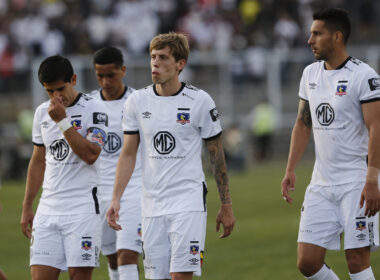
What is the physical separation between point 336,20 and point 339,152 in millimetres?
1180

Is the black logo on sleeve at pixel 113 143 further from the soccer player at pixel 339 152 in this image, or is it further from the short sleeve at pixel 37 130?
the soccer player at pixel 339 152

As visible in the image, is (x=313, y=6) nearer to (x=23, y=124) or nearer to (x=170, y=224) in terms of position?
(x=23, y=124)

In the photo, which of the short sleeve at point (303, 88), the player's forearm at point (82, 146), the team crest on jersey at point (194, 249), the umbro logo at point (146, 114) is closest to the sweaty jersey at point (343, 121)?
the short sleeve at point (303, 88)

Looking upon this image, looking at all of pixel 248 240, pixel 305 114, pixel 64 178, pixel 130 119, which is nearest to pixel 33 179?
pixel 64 178

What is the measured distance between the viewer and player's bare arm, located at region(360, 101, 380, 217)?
24.4ft

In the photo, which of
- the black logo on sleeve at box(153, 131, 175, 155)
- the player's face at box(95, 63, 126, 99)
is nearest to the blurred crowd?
the player's face at box(95, 63, 126, 99)

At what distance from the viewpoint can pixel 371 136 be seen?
7.56 m

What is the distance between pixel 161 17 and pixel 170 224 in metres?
25.4

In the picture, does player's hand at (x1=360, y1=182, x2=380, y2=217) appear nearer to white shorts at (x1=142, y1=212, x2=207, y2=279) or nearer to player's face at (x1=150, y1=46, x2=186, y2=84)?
white shorts at (x1=142, y1=212, x2=207, y2=279)

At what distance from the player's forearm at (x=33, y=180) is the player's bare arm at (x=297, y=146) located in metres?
2.21

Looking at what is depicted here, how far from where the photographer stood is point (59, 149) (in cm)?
786

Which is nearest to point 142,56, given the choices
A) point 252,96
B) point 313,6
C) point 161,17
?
point 161,17

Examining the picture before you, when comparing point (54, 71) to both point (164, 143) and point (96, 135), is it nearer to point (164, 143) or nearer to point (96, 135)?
point (96, 135)

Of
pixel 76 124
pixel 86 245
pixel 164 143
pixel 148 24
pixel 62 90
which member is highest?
pixel 148 24
